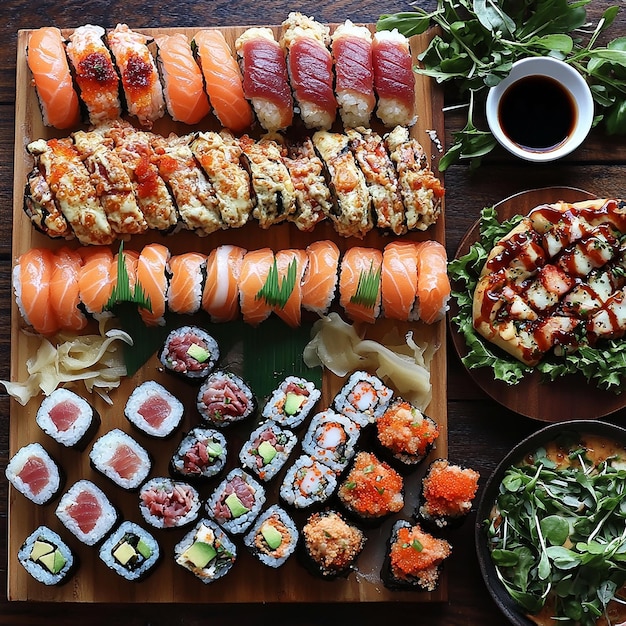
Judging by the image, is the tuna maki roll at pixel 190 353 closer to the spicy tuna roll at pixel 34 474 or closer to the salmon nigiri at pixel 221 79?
the spicy tuna roll at pixel 34 474

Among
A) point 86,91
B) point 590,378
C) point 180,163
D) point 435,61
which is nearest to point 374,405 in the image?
point 590,378

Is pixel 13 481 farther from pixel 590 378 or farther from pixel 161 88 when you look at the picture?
pixel 590 378

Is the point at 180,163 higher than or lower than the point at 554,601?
higher

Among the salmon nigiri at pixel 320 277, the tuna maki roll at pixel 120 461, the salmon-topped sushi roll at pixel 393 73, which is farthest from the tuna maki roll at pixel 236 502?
the salmon-topped sushi roll at pixel 393 73

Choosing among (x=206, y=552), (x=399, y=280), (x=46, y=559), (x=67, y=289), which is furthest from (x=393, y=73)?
(x=46, y=559)

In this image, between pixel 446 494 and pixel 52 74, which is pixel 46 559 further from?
pixel 52 74

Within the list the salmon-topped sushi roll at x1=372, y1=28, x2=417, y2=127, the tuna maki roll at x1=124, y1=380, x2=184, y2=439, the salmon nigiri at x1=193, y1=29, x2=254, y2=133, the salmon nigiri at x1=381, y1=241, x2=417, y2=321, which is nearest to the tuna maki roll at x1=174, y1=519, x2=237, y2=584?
the tuna maki roll at x1=124, y1=380, x2=184, y2=439

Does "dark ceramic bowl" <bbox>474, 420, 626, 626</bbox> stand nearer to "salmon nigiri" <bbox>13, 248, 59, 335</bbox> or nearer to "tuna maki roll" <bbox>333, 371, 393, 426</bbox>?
"tuna maki roll" <bbox>333, 371, 393, 426</bbox>
